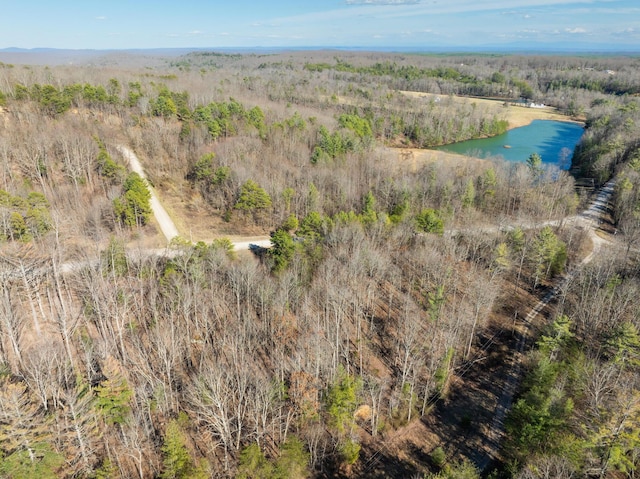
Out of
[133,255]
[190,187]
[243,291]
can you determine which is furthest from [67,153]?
[243,291]

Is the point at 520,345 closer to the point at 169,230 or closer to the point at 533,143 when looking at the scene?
the point at 169,230

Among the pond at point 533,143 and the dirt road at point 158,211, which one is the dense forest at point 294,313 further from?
the pond at point 533,143

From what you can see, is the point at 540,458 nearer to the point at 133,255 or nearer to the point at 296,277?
the point at 296,277

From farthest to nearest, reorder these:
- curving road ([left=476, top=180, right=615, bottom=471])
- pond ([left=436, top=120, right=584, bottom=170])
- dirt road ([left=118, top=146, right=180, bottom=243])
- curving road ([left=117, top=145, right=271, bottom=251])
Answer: pond ([left=436, top=120, right=584, bottom=170]) < dirt road ([left=118, top=146, right=180, bottom=243]) < curving road ([left=117, top=145, right=271, bottom=251]) < curving road ([left=476, top=180, right=615, bottom=471])

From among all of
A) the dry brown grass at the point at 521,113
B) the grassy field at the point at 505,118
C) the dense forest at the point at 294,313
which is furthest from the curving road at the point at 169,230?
the dry brown grass at the point at 521,113

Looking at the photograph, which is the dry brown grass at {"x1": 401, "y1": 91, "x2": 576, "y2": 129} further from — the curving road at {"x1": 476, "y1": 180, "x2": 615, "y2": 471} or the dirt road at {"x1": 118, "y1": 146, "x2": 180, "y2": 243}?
the dirt road at {"x1": 118, "y1": 146, "x2": 180, "y2": 243}

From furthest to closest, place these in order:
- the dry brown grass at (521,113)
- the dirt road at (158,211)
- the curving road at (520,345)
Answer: the dry brown grass at (521,113), the dirt road at (158,211), the curving road at (520,345)

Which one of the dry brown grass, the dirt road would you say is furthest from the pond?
the dirt road
